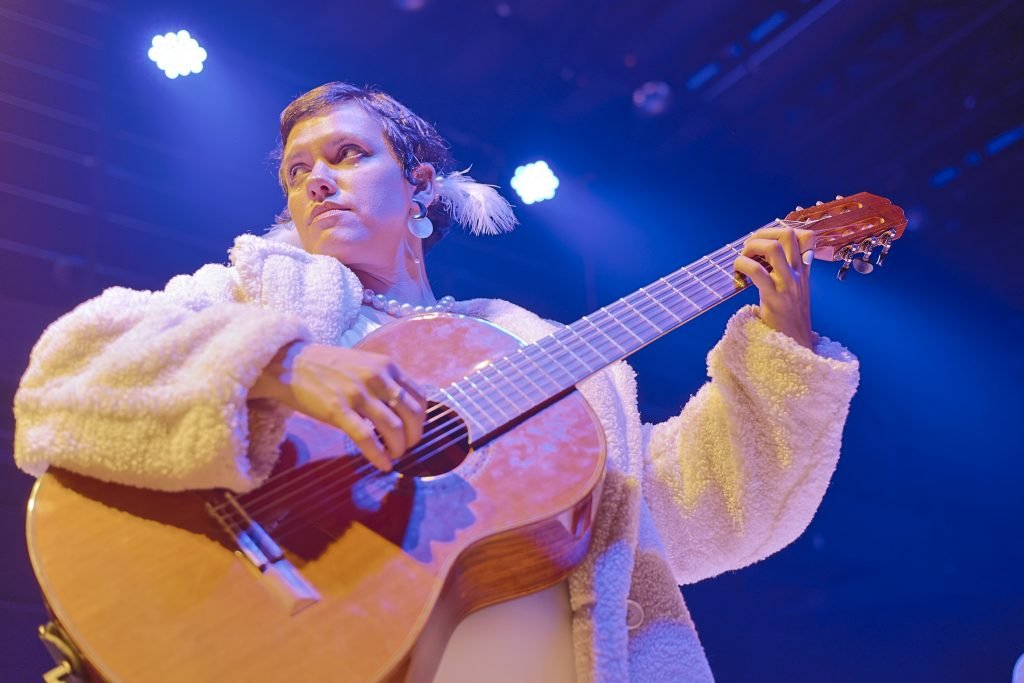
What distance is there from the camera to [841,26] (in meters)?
3.82

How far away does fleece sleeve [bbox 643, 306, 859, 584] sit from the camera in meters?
1.44

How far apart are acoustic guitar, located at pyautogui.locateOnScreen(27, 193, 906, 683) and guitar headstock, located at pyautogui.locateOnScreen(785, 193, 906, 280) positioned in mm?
578

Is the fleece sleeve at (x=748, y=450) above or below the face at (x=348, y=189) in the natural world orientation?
below

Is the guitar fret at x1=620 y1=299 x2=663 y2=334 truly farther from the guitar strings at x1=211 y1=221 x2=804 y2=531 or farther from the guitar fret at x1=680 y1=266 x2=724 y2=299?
the guitar fret at x1=680 y1=266 x2=724 y2=299

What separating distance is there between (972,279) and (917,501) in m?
1.55

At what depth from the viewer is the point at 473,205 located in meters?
2.44

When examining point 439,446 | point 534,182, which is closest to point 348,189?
point 439,446

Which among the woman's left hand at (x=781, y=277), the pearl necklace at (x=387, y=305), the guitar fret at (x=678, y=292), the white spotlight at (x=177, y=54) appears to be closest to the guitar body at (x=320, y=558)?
the guitar fret at (x=678, y=292)

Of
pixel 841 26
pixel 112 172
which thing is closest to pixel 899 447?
pixel 841 26

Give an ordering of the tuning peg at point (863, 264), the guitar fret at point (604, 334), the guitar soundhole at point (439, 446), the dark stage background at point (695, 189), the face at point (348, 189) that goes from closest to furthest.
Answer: the guitar soundhole at point (439, 446) → the guitar fret at point (604, 334) → the tuning peg at point (863, 264) → the face at point (348, 189) → the dark stage background at point (695, 189)

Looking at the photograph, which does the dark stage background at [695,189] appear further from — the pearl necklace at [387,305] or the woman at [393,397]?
the pearl necklace at [387,305]

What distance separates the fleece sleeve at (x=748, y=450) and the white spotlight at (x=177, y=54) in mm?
2919

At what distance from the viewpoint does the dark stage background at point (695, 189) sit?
3.33 m

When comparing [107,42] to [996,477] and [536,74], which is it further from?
[996,477]
